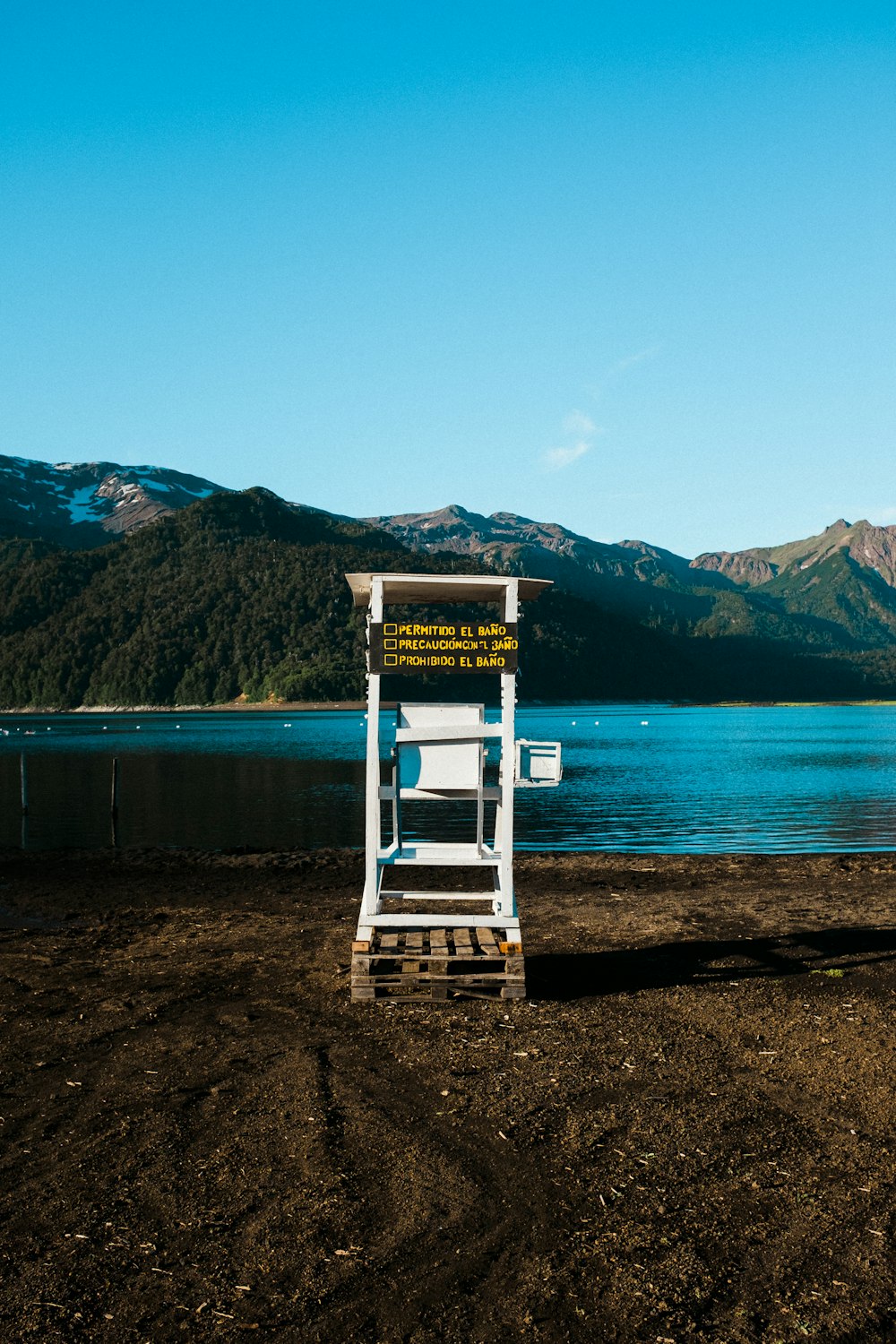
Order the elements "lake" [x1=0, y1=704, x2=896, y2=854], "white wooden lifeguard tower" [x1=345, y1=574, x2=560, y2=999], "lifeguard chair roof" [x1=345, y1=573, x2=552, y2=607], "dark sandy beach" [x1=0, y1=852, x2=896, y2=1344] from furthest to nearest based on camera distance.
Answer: "lake" [x1=0, y1=704, x2=896, y2=854] → "white wooden lifeguard tower" [x1=345, y1=574, x2=560, y2=999] → "lifeguard chair roof" [x1=345, y1=573, x2=552, y2=607] → "dark sandy beach" [x1=0, y1=852, x2=896, y2=1344]

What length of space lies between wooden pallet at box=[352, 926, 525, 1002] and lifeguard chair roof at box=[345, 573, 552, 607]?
132 inches

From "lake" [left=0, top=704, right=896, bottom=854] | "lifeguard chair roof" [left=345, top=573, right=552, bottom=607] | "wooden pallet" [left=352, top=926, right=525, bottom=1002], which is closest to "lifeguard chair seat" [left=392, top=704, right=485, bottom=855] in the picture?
"lifeguard chair roof" [left=345, top=573, right=552, bottom=607]

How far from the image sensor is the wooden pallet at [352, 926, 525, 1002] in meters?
9.70

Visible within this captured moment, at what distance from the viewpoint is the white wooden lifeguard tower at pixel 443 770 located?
31.1 feet

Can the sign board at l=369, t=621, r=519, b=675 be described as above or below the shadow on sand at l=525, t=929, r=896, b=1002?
above

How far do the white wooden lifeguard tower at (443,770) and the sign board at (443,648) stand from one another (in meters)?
0.01

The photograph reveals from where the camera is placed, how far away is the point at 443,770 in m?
9.88

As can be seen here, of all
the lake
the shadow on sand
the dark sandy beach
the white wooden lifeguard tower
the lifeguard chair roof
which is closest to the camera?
the dark sandy beach

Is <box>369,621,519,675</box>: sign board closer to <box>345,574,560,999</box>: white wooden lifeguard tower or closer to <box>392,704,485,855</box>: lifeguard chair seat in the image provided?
<box>345,574,560,999</box>: white wooden lifeguard tower

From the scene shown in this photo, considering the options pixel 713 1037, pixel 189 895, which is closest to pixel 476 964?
pixel 713 1037

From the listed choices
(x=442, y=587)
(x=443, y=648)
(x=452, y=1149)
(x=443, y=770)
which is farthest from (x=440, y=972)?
(x=442, y=587)

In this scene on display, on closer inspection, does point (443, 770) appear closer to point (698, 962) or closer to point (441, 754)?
point (441, 754)

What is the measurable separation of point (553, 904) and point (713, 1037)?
7.96 meters

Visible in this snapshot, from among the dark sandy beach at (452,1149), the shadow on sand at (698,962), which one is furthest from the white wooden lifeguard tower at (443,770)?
the shadow on sand at (698,962)
